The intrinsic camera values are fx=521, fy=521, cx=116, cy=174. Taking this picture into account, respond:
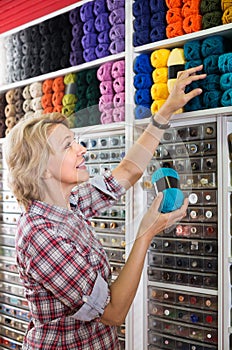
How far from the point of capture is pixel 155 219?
1363mm

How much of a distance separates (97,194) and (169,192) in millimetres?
353

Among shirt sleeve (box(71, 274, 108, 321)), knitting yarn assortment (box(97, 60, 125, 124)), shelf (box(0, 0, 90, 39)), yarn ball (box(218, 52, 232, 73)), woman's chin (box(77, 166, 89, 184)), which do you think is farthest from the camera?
shelf (box(0, 0, 90, 39))

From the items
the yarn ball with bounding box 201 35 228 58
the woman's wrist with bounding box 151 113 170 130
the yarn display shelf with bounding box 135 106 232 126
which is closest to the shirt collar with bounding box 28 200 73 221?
the woman's wrist with bounding box 151 113 170 130

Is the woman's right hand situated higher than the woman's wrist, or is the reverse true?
the woman's wrist

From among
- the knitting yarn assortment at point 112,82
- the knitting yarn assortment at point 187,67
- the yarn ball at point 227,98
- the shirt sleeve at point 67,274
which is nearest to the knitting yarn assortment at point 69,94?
the knitting yarn assortment at point 112,82

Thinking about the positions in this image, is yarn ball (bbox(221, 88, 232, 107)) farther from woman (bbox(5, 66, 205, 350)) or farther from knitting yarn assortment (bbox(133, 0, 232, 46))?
woman (bbox(5, 66, 205, 350))

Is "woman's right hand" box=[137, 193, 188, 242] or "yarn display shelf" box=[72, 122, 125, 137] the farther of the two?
"yarn display shelf" box=[72, 122, 125, 137]

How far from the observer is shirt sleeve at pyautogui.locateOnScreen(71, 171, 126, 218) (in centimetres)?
164

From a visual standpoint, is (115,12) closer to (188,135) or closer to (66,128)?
(188,135)

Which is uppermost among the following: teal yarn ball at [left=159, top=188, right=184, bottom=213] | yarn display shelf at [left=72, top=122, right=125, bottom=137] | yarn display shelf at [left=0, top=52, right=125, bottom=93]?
yarn display shelf at [left=0, top=52, right=125, bottom=93]

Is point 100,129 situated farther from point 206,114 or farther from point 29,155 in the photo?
point 206,114

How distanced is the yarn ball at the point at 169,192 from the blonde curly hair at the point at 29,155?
0.30 meters

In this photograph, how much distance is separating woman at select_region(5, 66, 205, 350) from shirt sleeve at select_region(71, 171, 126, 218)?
0.5 inches

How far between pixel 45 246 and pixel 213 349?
1.22 metres
